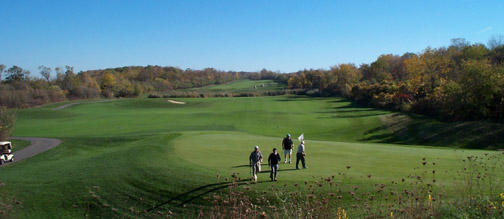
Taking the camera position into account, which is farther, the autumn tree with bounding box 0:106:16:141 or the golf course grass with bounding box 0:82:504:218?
the autumn tree with bounding box 0:106:16:141

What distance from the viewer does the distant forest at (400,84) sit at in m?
41.8

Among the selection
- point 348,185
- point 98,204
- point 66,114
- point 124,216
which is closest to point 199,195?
point 124,216

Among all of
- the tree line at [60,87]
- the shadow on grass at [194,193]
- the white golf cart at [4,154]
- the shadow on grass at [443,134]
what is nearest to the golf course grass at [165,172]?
the shadow on grass at [194,193]

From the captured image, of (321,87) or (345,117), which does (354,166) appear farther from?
(321,87)

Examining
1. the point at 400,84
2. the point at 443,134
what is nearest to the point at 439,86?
the point at 400,84

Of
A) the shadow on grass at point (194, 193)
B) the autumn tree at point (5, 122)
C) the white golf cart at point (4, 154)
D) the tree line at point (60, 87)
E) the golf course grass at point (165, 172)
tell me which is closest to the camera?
Result: the shadow on grass at point (194, 193)

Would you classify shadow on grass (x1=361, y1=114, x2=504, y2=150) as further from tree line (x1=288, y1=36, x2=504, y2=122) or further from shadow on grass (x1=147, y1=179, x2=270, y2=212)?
shadow on grass (x1=147, y1=179, x2=270, y2=212)

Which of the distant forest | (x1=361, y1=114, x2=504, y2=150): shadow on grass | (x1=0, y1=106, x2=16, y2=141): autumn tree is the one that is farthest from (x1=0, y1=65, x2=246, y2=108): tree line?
(x1=361, y1=114, x2=504, y2=150): shadow on grass

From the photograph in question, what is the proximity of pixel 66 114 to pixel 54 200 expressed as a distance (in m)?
63.9

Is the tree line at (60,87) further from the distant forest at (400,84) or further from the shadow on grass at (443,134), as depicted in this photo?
the shadow on grass at (443,134)

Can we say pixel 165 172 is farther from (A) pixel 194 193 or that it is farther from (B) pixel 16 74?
(B) pixel 16 74

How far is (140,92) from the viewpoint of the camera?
138375mm

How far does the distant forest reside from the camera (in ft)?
137

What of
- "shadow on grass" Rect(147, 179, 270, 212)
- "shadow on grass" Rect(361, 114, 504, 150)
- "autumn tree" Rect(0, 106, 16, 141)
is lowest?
"shadow on grass" Rect(361, 114, 504, 150)
